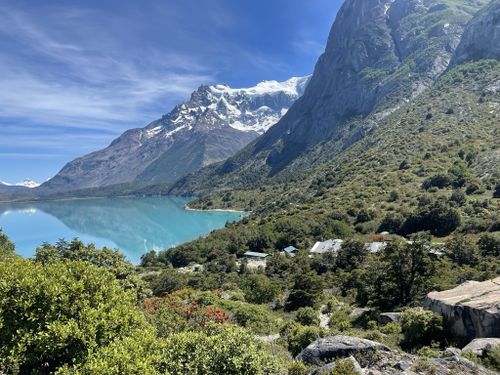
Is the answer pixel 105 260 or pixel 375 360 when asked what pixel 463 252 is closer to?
pixel 375 360

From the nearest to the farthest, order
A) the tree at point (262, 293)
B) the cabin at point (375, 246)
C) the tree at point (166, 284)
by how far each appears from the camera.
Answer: the tree at point (262, 293)
the tree at point (166, 284)
the cabin at point (375, 246)

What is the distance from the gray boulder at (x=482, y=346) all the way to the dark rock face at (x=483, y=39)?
175 metres

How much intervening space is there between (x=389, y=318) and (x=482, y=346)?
29.2 feet

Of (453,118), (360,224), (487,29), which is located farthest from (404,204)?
(487,29)

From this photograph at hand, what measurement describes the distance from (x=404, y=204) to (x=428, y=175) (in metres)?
18.2

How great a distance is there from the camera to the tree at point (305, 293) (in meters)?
37.4

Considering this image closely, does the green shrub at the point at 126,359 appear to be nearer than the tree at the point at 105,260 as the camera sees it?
Yes

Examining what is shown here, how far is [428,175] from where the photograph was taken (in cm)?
9919

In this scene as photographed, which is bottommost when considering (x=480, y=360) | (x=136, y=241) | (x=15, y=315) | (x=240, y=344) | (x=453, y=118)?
(x=136, y=241)

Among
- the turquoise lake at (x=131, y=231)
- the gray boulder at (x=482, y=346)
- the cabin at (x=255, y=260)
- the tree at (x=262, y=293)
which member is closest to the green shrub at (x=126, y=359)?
the gray boulder at (x=482, y=346)

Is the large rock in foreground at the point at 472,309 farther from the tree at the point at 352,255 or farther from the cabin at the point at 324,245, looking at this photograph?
the cabin at the point at 324,245

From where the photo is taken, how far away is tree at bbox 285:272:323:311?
3738cm

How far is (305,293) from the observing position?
37406 millimetres

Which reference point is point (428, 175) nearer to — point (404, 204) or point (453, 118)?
point (404, 204)
